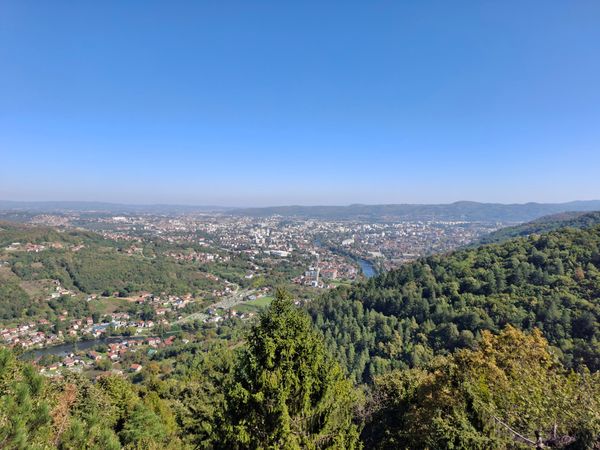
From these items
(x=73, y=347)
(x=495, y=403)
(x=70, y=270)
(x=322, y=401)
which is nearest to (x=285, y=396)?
(x=322, y=401)

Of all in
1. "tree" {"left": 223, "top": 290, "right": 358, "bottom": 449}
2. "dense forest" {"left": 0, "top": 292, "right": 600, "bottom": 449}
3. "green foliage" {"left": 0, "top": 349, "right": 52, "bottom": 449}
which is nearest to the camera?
"green foliage" {"left": 0, "top": 349, "right": 52, "bottom": 449}

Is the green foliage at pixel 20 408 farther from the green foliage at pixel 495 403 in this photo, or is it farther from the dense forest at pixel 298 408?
the green foliage at pixel 495 403

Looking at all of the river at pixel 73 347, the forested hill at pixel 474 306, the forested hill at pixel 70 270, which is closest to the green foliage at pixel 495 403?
the forested hill at pixel 474 306

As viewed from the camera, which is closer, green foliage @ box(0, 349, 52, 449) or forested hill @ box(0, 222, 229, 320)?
green foliage @ box(0, 349, 52, 449)

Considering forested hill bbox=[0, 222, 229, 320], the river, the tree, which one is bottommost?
the river

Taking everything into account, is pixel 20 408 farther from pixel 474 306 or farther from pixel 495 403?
pixel 474 306

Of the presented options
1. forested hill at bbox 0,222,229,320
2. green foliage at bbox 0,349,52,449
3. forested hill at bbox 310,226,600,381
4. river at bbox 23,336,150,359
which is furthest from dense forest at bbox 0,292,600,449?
forested hill at bbox 0,222,229,320

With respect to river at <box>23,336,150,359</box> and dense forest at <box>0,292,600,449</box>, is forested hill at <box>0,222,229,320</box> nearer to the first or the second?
river at <box>23,336,150,359</box>
